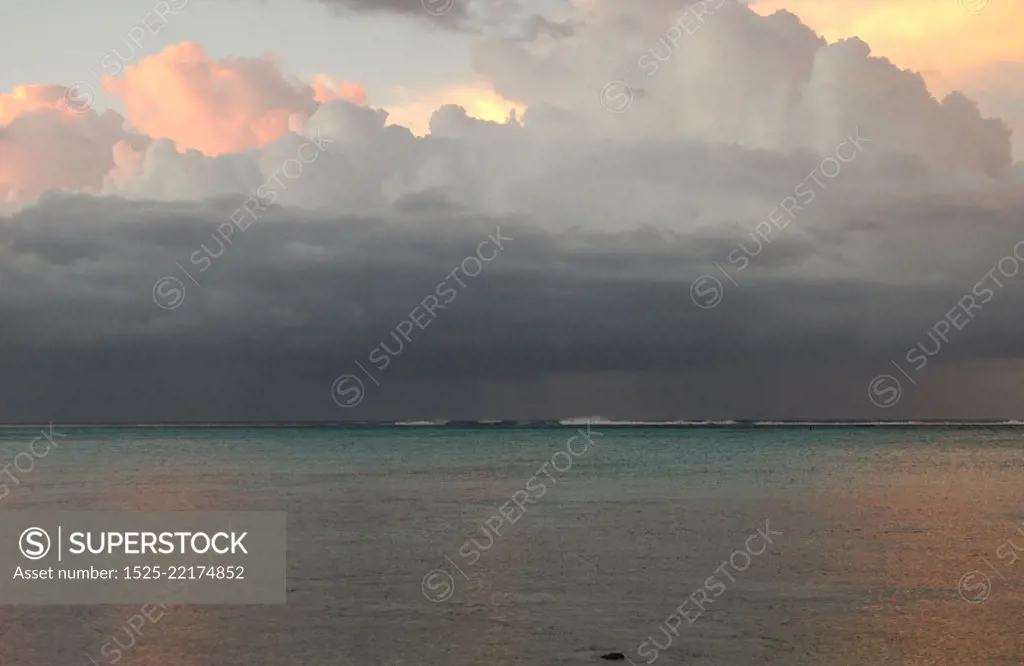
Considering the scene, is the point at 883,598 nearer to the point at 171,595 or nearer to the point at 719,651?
the point at 719,651

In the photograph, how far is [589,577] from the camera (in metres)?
34.7

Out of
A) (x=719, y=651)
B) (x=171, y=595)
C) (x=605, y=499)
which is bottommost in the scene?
(x=719, y=651)

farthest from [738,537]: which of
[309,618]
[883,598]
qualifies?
[309,618]

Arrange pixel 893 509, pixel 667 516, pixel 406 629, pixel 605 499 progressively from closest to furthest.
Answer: pixel 406 629, pixel 667 516, pixel 893 509, pixel 605 499

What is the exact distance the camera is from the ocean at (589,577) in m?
26.1

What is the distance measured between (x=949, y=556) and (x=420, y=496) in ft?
105

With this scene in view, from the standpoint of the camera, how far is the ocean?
2608 cm

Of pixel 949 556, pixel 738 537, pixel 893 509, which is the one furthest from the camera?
pixel 893 509

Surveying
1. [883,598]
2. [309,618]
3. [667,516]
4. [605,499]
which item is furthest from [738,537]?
[309,618]

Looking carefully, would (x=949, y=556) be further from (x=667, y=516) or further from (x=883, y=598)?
(x=667, y=516)

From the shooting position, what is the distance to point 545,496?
62.7 metres

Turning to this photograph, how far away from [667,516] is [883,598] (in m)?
20.8

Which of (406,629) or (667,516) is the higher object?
(667,516)

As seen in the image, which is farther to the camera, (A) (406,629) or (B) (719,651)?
(A) (406,629)
